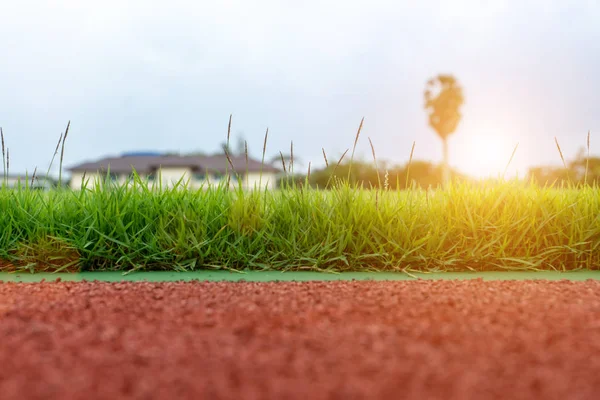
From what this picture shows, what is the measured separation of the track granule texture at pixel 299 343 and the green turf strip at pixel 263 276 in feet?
2.29

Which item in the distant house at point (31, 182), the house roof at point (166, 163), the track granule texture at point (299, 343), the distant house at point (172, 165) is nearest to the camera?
the track granule texture at point (299, 343)

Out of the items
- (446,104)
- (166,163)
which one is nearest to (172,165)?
(166,163)

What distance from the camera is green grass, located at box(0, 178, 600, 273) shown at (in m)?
4.62

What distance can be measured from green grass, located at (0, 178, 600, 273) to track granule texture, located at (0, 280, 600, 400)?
3.62 ft

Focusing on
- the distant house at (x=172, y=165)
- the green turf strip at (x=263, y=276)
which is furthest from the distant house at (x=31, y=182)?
the distant house at (x=172, y=165)

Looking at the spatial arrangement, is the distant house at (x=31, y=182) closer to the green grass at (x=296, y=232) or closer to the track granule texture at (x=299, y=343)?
Result: the green grass at (x=296, y=232)

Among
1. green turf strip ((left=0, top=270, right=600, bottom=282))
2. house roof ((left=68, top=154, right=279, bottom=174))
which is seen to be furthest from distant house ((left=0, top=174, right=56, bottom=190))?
house roof ((left=68, top=154, right=279, bottom=174))

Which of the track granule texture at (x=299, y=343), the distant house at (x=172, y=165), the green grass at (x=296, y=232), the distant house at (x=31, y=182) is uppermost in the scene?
the distant house at (x=172, y=165)

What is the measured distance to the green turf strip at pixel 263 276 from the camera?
4223 mm

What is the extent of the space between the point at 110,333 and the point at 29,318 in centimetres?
63

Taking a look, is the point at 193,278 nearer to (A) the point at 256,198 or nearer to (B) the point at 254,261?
(B) the point at 254,261

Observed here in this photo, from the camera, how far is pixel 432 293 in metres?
3.37

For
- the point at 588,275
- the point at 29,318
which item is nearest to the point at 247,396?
the point at 29,318

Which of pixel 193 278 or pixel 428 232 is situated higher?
pixel 428 232
